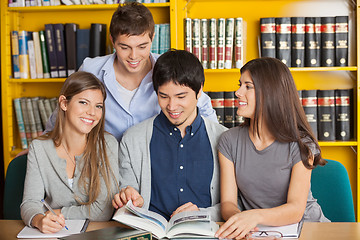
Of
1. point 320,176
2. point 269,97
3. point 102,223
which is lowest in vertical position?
point 102,223

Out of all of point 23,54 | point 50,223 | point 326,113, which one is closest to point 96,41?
point 23,54

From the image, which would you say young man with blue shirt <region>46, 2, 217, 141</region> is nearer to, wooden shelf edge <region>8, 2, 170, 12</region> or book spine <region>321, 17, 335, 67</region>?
wooden shelf edge <region>8, 2, 170, 12</region>

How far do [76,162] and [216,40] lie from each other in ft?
4.98

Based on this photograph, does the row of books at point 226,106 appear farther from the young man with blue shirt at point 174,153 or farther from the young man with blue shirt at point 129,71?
the young man with blue shirt at point 174,153

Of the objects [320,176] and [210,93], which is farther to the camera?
[210,93]

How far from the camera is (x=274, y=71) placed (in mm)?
1657

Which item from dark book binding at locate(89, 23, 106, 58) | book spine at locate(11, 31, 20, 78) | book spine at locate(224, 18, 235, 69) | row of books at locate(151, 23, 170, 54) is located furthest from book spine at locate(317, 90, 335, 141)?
book spine at locate(11, 31, 20, 78)

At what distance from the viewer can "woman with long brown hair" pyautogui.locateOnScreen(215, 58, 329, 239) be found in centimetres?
164

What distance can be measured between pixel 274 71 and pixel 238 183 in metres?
0.44

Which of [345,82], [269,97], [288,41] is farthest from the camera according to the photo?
[345,82]

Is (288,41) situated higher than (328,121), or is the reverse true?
(288,41)

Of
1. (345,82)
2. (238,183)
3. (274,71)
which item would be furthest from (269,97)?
(345,82)

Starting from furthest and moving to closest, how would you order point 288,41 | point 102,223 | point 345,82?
1. point 345,82
2. point 288,41
3. point 102,223

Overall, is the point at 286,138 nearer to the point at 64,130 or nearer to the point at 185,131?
the point at 185,131
